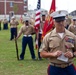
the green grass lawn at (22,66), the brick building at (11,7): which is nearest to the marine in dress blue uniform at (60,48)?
the green grass lawn at (22,66)

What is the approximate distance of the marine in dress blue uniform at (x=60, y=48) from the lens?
530cm

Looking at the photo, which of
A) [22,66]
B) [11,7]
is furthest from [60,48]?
[11,7]

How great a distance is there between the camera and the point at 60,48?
5398mm

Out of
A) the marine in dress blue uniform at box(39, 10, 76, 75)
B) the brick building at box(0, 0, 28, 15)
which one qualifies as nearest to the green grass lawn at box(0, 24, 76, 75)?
the marine in dress blue uniform at box(39, 10, 76, 75)

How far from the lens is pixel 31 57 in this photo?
1302 cm

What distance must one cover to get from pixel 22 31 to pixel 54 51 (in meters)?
6.88

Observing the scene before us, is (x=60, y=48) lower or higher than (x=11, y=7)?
higher

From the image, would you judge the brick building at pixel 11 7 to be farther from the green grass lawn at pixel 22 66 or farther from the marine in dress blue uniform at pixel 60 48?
the marine in dress blue uniform at pixel 60 48

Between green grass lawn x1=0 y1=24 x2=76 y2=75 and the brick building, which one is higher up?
green grass lawn x1=0 y1=24 x2=76 y2=75

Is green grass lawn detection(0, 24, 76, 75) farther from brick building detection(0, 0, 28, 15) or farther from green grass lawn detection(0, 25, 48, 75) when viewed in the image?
brick building detection(0, 0, 28, 15)

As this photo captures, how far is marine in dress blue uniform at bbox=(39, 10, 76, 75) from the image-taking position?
5.30m

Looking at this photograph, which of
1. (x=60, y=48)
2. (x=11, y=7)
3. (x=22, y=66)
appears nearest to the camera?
(x=60, y=48)

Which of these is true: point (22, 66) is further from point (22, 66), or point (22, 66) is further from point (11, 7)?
point (11, 7)

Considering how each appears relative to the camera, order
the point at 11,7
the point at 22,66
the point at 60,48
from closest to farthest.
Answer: the point at 60,48
the point at 22,66
the point at 11,7
